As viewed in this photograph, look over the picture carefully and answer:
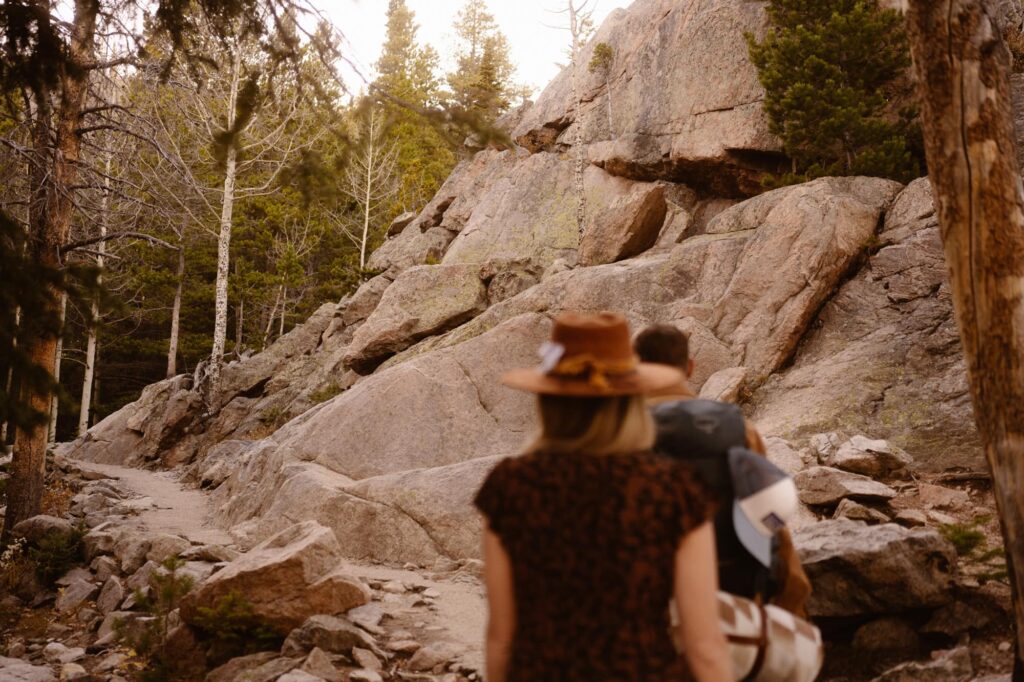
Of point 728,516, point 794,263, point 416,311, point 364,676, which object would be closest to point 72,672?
point 364,676

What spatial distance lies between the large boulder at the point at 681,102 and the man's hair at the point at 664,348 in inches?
646

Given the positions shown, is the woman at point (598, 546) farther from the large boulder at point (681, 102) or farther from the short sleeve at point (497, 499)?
the large boulder at point (681, 102)

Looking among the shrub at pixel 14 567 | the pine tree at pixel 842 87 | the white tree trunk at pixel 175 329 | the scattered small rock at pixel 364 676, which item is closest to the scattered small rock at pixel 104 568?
the shrub at pixel 14 567

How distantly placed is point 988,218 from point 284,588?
5723 millimetres

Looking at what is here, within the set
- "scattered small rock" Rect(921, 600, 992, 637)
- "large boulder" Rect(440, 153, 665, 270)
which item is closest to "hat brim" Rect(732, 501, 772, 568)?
"scattered small rock" Rect(921, 600, 992, 637)

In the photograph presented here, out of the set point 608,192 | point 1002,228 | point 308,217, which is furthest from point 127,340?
point 1002,228

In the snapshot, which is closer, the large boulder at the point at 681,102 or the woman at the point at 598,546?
the woman at the point at 598,546

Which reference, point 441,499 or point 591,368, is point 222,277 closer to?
point 441,499

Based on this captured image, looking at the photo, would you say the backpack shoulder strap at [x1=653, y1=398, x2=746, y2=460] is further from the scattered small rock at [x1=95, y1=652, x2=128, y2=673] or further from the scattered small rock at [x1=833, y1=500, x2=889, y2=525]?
the scattered small rock at [x1=95, y1=652, x2=128, y2=673]

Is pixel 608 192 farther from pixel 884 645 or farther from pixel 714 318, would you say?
pixel 884 645

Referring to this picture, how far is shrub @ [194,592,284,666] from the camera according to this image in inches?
226

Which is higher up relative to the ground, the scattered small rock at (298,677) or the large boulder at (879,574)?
the large boulder at (879,574)

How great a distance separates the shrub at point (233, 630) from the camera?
5746 millimetres

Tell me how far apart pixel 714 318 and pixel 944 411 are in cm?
416
